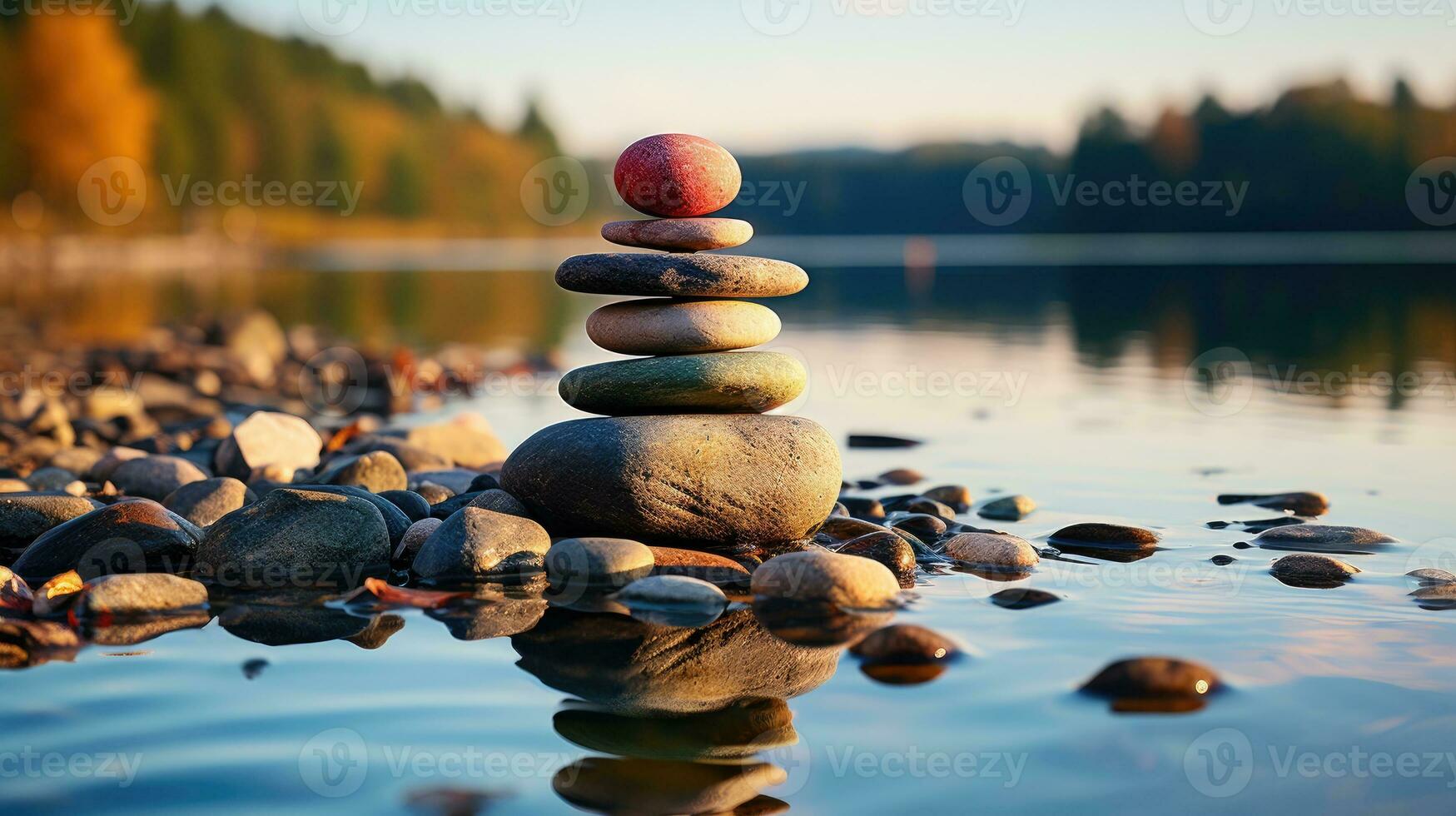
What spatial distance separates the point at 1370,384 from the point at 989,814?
16.2 m

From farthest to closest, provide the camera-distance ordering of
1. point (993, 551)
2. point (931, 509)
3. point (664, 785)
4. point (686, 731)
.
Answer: point (931, 509), point (993, 551), point (686, 731), point (664, 785)

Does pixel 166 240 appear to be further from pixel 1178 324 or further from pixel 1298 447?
pixel 1298 447

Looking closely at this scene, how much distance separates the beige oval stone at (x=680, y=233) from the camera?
877 centimetres

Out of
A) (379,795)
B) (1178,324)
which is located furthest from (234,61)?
(379,795)

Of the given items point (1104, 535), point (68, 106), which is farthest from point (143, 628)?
point (68, 106)

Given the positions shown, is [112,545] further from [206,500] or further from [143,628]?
[206,500]

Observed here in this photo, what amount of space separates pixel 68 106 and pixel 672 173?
263 feet

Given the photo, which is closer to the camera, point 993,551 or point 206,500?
point 993,551

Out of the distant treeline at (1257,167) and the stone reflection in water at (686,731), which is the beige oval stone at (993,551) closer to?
the stone reflection in water at (686,731)

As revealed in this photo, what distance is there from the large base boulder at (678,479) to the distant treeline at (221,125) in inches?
3090

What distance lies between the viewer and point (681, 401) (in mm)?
8625

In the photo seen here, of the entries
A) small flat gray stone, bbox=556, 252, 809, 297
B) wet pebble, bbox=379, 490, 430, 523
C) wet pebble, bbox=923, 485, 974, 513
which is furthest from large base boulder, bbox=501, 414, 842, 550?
wet pebble, bbox=923, 485, 974, 513

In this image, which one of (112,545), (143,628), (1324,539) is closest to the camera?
(143,628)

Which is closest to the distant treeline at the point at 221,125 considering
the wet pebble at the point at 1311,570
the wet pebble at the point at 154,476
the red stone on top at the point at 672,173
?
the wet pebble at the point at 154,476
